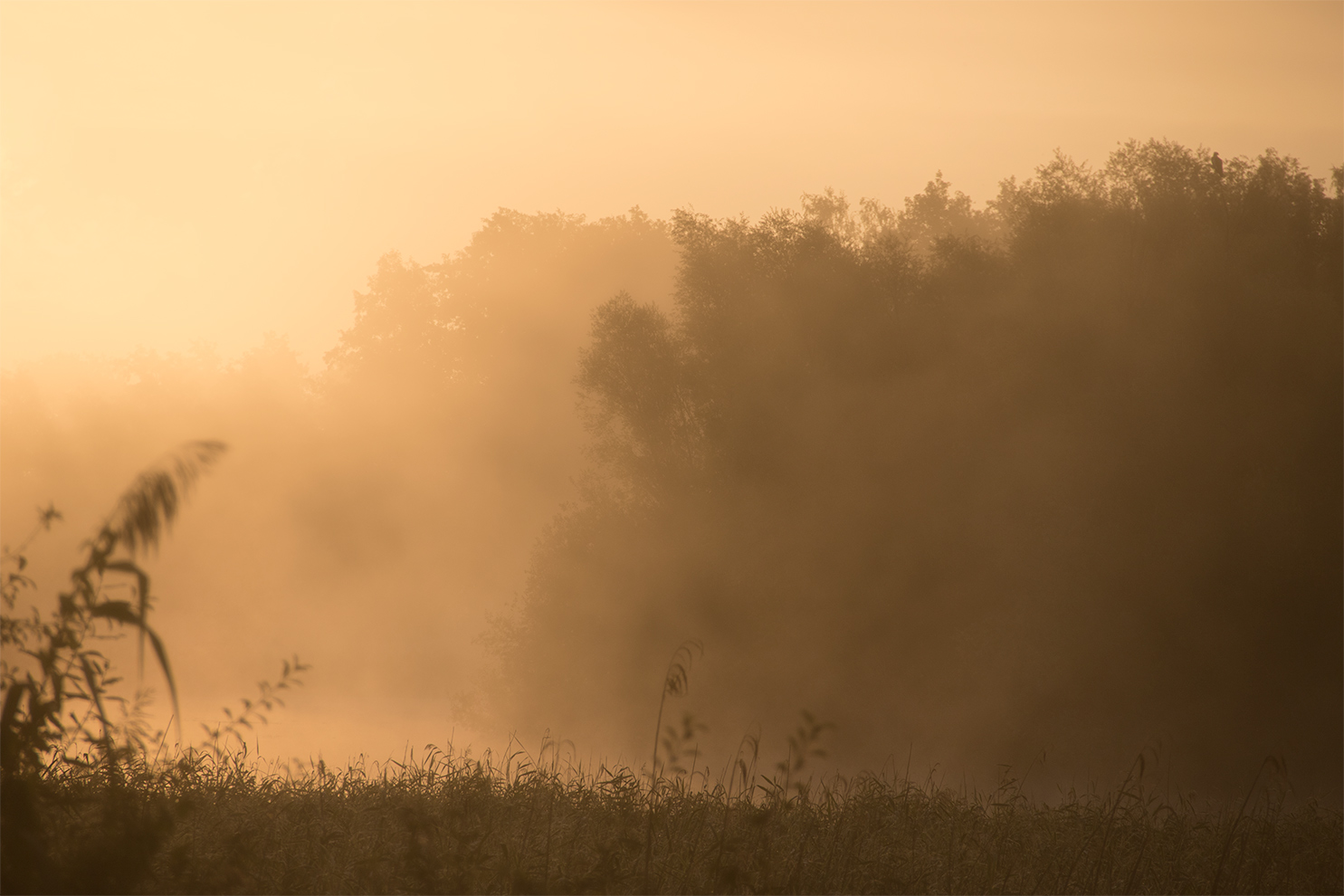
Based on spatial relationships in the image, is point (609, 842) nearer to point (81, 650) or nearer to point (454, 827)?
point (454, 827)

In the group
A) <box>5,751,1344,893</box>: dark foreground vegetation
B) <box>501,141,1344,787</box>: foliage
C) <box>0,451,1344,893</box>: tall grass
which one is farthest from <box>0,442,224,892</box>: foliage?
<box>501,141,1344,787</box>: foliage

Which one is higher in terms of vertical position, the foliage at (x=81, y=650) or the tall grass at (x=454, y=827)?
the foliage at (x=81, y=650)

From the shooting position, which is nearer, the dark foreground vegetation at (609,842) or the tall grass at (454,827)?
the tall grass at (454,827)

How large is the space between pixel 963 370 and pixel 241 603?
18.4 metres

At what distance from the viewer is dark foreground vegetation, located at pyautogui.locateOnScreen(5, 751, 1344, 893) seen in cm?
384

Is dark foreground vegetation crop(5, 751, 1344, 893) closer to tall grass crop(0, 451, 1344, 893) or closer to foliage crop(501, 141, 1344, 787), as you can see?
tall grass crop(0, 451, 1344, 893)

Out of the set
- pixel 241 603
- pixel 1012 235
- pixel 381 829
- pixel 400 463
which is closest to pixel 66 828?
pixel 381 829

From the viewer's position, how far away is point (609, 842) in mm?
4922

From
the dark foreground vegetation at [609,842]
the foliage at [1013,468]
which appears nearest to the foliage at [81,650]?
the dark foreground vegetation at [609,842]

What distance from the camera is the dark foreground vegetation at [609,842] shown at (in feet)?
12.6

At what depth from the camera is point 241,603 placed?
23.3 metres

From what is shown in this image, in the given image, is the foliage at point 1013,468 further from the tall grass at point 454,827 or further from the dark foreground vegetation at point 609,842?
the dark foreground vegetation at point 609,842

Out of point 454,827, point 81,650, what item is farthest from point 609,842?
point 81,650

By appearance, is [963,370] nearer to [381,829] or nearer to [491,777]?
[491,777]
